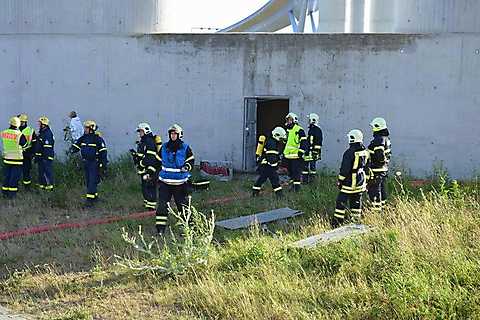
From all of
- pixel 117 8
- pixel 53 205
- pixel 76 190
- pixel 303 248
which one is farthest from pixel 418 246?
pixel 117 8

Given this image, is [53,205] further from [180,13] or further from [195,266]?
[180,13]

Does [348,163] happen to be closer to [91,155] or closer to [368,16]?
[91,155]

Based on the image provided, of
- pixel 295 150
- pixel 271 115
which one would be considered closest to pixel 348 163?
pixel 295 150

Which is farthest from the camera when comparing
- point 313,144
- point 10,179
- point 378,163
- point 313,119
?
point 313,119

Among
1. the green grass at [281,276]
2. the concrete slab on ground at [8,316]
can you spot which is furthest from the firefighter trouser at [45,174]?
the concrete slab on ground at [8,316]

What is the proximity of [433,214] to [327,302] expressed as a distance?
274 centimetres

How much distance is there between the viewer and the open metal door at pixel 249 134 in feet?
50.3

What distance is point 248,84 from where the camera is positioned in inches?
600

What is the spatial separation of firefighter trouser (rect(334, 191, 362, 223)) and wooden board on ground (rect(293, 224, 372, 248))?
1009mm

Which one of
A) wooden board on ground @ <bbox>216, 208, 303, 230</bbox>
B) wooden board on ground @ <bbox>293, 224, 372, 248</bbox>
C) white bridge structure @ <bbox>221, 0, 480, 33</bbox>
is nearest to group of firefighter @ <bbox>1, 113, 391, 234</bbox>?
wooden board on ground @ <bbox>216, 208, 303, 230</bbox>

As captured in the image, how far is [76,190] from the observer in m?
13.0

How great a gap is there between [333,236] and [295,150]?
5.20 meters

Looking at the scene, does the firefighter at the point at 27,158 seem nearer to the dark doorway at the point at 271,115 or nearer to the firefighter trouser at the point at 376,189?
the dark doorway at the point at 271,115

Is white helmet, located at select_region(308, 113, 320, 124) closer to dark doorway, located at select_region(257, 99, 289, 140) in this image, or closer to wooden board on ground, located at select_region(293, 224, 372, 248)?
dark doorway, located at select_region(257, 99, 289, 140)
